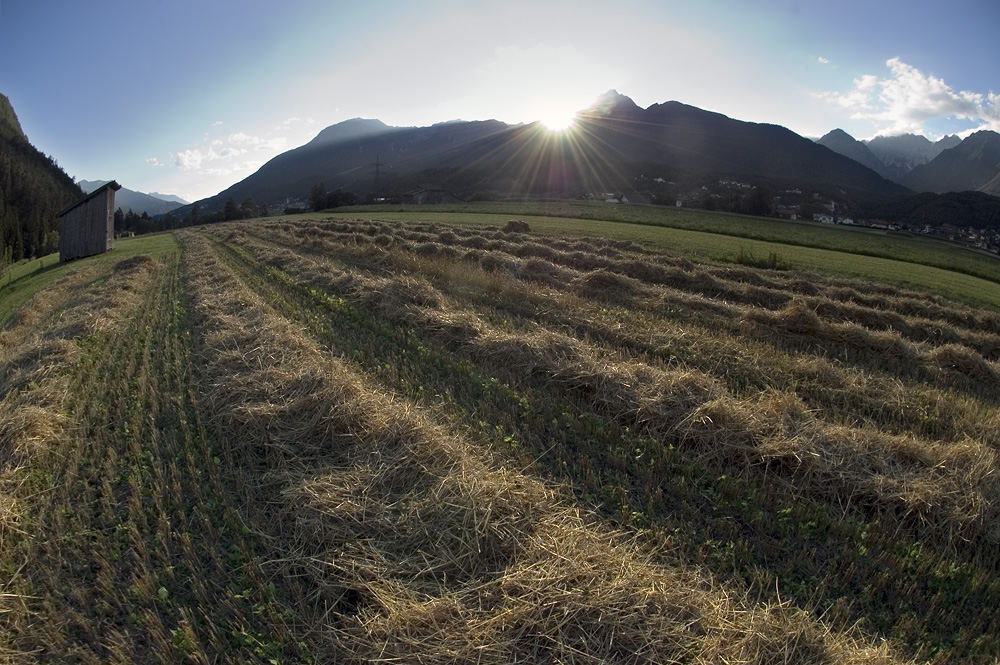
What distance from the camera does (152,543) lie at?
341 cm

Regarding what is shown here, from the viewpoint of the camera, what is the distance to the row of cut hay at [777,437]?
3848 mm

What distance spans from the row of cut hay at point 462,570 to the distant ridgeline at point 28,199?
5287cm

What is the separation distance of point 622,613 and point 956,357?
28.7 ft

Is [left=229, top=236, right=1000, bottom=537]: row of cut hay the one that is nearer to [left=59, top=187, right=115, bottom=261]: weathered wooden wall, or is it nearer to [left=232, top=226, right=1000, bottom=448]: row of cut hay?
[left=232, top=226, right=1000, bottom=448]: row of cut hay

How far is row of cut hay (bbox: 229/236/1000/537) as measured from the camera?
12.6ft

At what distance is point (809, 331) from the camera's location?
9.09 meters

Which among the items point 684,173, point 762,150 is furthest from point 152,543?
point 762,150

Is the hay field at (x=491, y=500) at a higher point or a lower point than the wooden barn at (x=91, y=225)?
lower

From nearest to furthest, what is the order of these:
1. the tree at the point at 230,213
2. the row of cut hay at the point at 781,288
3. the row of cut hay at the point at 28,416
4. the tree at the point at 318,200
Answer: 1. the row of cut hay at the point at 28,416
2. the row of cut hay at the point at 781,288
3. the tree at the point at 318,200
4. the tree at the point at 230,213

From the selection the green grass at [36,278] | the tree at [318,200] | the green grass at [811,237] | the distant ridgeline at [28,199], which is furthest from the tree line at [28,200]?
the green grass at [811,237]

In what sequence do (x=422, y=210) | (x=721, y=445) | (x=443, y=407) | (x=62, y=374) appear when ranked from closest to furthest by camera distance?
1. (x=721, y=445)
2. (x=443, y=407)
3. (x=62, y=374)
4. (x=422, y=210)

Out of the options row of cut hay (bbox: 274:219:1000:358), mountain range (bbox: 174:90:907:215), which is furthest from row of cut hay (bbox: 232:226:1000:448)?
mountain range (bbox: 174:90:907:215)

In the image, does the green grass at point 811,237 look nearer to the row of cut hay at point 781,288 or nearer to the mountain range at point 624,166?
the row of cut hay at point 781,288

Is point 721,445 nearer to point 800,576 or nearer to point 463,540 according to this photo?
point 800,576
